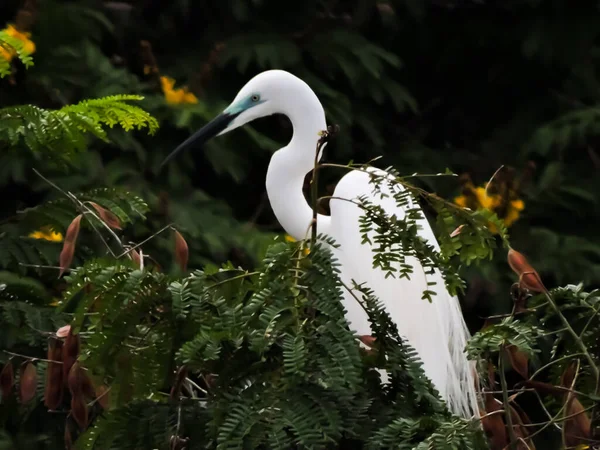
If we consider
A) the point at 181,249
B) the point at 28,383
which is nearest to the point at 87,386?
the point at 28,383

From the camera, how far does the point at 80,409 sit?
5.32ft

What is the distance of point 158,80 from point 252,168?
52 centimetres

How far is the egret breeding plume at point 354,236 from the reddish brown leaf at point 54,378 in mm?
727

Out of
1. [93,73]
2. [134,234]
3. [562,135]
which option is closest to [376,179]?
[134,234]

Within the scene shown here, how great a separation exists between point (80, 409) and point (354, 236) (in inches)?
36.9

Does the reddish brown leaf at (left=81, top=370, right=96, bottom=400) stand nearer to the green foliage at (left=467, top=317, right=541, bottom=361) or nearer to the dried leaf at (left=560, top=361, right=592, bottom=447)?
the green foliage at (left=467, top=317, right=541, bottom=361)

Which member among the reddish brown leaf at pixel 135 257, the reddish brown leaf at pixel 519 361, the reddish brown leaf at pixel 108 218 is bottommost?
the reddish brown leaf at pixel 519 361

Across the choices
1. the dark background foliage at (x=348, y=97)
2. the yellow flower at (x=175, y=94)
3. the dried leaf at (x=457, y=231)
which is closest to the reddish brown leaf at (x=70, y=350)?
the dried leaf at (x=457, y=231)

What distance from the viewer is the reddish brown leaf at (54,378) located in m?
1.64

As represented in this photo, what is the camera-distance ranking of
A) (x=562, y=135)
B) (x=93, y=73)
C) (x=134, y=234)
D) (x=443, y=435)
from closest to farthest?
1. (x=443, y=435)
2. (x=134, y=234)
3. (x=93, y=73)
4. (x=562, y=135)

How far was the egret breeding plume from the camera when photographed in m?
2.33

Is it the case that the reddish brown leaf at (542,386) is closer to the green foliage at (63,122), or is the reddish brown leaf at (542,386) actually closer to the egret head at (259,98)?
the green foliage at (63,122)

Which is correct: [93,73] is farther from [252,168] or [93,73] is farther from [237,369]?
[237,369]

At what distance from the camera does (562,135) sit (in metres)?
3.81
